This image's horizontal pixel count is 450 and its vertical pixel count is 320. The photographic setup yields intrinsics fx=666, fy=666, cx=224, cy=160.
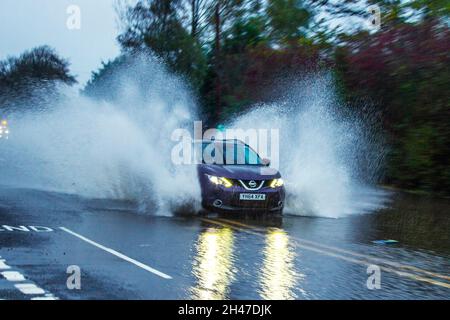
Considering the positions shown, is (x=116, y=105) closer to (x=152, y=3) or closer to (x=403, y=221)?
(x=403, y=221)

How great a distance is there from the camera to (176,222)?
11.5 metres

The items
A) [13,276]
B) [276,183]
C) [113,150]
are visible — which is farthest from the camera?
[113,150]

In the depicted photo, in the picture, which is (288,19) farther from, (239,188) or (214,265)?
(214,265)

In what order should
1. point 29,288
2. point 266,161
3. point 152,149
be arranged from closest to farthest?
1. point 29,288
2. point 266,161
3. point 152,149

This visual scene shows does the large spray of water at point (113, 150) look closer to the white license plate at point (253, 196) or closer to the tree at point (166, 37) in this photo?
the white license plate at point (253, 196)

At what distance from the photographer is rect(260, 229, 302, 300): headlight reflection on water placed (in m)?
6.35

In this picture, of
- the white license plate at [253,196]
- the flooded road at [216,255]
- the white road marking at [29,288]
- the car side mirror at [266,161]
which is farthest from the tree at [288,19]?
the white road marking at [29,288]

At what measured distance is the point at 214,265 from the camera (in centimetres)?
770

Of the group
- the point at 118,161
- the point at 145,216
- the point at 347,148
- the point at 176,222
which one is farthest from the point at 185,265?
the point at 347,148

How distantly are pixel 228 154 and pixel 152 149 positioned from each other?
79.1 inches

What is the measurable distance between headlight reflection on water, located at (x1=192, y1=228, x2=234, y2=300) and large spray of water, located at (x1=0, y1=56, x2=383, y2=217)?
294cm

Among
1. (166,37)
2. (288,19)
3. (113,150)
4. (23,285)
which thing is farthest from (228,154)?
(166,37)

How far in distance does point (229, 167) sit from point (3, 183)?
8.51 metres

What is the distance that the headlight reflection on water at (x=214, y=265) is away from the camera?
20.8ft
